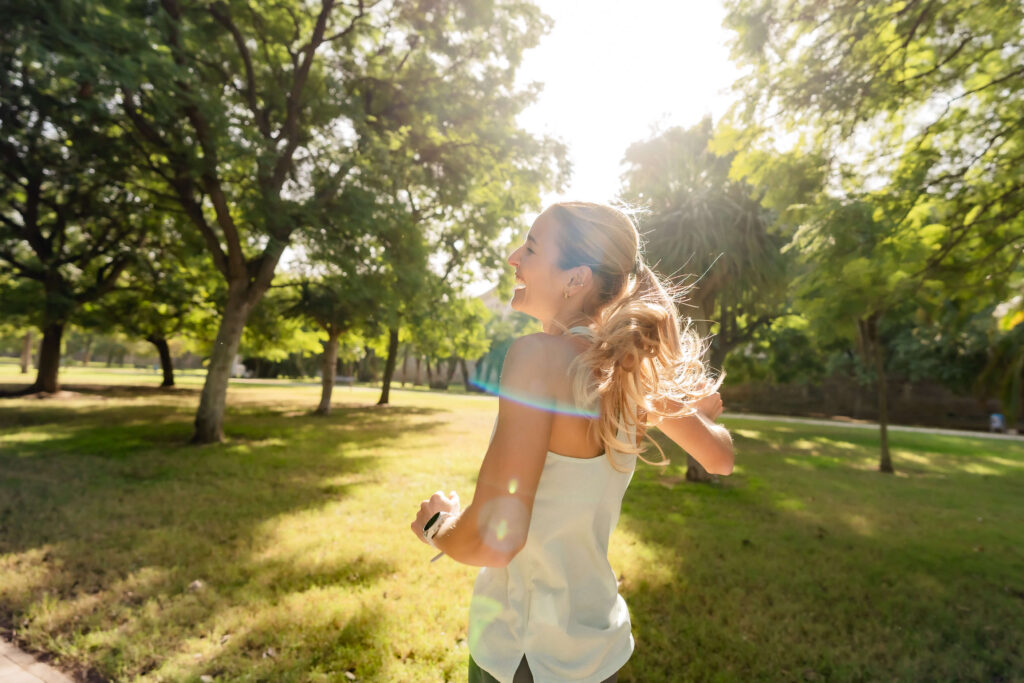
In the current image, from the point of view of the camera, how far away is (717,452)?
1.56 m

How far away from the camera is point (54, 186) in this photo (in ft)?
47.7

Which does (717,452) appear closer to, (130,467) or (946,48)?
(946,48)

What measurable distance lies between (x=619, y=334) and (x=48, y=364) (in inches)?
1018

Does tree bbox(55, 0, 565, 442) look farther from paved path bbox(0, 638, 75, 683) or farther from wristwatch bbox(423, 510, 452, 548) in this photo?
wristwatch bbox(423, 510, 452, 548)

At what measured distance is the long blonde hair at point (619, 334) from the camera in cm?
125

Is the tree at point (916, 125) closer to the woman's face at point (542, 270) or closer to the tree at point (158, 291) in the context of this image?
the woman's face at point (542, 270)

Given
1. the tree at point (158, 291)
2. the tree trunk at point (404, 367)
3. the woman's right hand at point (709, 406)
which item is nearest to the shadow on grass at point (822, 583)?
the woman's right hand at point (709, 406)

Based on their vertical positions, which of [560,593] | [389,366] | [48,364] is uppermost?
[389,366]

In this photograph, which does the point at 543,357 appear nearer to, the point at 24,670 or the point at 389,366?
the point at 24,670

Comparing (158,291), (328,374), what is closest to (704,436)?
(328,374)

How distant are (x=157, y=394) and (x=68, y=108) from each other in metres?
19.1

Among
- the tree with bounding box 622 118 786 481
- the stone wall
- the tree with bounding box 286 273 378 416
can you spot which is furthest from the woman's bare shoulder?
the stone wall

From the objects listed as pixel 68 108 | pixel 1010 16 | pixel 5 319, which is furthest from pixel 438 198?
pixel 5 319

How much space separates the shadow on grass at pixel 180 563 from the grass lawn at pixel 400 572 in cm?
2
